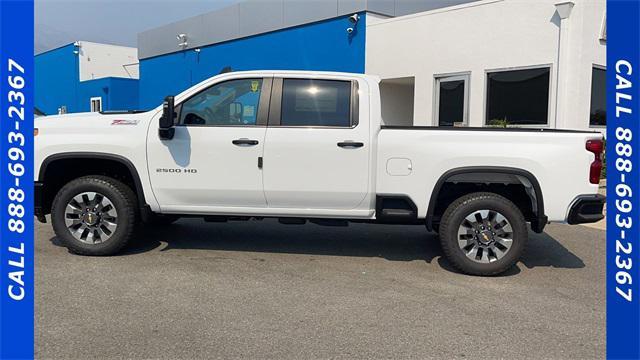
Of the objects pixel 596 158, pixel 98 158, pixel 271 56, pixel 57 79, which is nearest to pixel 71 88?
pixel 57 79

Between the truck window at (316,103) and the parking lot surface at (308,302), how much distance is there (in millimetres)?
1537

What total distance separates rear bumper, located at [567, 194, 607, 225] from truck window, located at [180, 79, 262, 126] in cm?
336

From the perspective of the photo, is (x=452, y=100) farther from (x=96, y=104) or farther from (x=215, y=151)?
(x=96, y=104)

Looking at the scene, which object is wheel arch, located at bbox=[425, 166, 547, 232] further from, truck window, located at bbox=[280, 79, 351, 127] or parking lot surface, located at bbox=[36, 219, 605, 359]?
truck window, located at bbox=[280, 79, 351, 127]

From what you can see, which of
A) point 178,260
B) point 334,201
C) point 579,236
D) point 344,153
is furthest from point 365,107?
point 579,236

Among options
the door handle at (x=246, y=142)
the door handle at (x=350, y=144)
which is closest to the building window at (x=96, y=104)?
the door handle at (x=246, y=142)

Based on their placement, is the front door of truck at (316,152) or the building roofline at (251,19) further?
the building roofline at (251,19)

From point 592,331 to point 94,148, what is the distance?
16.2ft

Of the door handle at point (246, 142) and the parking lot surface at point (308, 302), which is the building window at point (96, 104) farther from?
the door handle at point (246, 142)

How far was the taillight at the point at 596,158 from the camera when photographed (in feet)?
16.2

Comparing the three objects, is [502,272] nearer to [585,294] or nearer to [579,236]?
[585,294]

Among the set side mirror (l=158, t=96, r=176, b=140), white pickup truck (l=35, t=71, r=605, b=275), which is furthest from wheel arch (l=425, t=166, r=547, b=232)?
side mirror (l=158, t=96, r=176, b=140)

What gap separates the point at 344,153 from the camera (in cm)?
525

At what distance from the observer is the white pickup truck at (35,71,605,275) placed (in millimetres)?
5070
